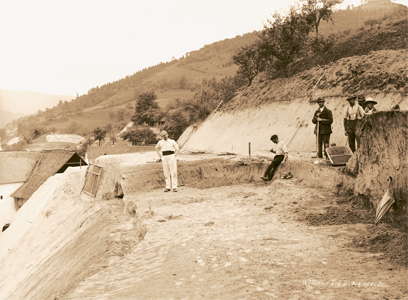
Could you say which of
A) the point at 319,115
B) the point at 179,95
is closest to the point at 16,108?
the point at 179,95

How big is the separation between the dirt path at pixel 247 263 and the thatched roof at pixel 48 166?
1187 inches

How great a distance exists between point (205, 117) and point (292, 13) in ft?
33.2

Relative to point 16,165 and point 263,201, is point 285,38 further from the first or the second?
point 16,165

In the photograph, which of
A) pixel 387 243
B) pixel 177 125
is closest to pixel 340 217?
pixel 387 243

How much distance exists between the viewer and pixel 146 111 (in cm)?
5169

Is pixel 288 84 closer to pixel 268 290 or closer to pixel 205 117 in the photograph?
pixel 205 117

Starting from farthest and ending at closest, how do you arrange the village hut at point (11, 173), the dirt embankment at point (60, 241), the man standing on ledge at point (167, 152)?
1. the village hut at point (11, 173)
2. the man standing on ledge at point (167, 152)
3. the dirt embankment at point (60, 241)

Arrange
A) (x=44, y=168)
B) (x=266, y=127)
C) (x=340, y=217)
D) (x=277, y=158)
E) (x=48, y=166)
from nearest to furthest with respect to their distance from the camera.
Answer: (x=340, y=217), (x=277, y=158), (x=266, y=127), (x=44, y=168), (x=48, y=166)

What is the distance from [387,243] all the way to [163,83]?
96.0 meters

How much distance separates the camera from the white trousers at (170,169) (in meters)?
10.7

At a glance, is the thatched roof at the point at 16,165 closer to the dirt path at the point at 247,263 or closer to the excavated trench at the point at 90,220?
the excavated trench at the point at 90,220

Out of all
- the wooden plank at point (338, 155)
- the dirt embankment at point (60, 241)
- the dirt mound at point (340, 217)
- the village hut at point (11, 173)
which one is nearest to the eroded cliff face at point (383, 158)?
the dirt mound at point (340, 217)

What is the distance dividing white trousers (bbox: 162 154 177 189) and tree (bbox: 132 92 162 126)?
3995 centimetres

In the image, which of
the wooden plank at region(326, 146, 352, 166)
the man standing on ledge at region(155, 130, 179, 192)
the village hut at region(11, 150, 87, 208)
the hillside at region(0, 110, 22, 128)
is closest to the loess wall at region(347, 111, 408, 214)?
the wooden plank at region(326, 146, 352, 166)
